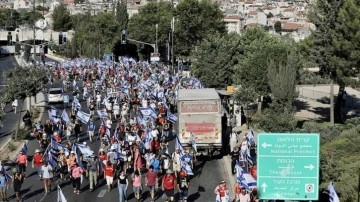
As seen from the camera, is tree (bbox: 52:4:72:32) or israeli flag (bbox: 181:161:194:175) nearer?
israeli flag (bbox: 181:161:194:175)

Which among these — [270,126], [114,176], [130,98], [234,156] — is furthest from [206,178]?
[130,98]

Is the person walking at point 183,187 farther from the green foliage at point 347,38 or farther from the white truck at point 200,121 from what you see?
the green foliage at point 347,38

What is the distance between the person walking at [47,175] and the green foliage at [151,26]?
75579mm

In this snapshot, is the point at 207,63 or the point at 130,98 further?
the point at 207,63

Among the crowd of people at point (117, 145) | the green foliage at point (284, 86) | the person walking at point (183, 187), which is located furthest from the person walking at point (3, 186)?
the green foliage at point (284, 86)

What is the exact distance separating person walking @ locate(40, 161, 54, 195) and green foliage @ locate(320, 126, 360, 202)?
30.7 ft

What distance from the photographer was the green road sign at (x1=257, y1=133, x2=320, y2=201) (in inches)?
500

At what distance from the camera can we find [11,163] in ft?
93.9

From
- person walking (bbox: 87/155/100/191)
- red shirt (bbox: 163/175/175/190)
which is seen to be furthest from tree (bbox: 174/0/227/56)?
red shirt (bbox: 163/175/175/190)

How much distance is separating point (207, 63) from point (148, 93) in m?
8.61

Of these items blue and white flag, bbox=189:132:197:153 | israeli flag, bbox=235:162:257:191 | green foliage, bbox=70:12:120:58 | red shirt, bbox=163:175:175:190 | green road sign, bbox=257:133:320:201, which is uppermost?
green road sign, bbox=257:133:320:201

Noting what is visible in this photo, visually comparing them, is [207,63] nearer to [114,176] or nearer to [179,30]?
[114,176]

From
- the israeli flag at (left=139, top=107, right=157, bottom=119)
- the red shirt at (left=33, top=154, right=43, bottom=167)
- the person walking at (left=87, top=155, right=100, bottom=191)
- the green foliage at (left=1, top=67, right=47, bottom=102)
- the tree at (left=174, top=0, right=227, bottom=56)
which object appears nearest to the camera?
the person walking at (left=87, top=155, right=100, bottom=191)

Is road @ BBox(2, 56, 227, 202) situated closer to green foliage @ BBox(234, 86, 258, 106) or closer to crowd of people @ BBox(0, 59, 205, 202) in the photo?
crowd of people @ BBox(0, 59, 205, 202)
